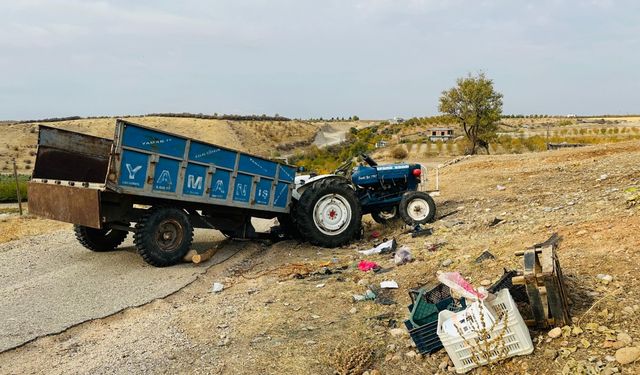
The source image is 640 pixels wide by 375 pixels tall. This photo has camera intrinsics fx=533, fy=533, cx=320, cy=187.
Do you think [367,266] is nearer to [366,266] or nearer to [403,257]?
[366,266]

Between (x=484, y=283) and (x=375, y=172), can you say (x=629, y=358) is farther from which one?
(x=375, y=172)

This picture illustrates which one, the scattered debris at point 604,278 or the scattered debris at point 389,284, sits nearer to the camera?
the scattered debris at point 604,278

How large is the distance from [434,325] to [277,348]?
4.67 ft

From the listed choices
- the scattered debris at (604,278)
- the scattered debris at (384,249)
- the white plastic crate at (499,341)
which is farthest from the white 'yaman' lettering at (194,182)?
the scattered debris at (604,278)

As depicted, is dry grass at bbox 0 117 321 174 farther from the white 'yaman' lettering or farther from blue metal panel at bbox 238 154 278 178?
the white 'yaman' lettering

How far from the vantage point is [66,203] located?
26.2ft

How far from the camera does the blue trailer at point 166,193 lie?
7.63m

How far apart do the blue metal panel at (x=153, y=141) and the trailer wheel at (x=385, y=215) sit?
14.8ft

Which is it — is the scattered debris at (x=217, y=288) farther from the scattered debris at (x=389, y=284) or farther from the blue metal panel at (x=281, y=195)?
the blue metal panel at (x=281, y=195)

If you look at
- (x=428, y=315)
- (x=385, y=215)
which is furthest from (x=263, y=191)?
(x=428, y=315)

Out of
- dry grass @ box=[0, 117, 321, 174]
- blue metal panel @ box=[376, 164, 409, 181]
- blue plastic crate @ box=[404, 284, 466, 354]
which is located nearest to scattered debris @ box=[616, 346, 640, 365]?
blue plastic crate @ box=[404, 284, 466, 354]

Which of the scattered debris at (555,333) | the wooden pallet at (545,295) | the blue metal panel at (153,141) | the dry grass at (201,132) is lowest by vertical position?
the dry grass at (201,132)

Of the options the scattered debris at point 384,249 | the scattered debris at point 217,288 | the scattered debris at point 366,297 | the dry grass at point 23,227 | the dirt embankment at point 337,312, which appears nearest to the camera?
the dirt embankment at point 337,312

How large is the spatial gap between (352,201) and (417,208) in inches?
56.9
